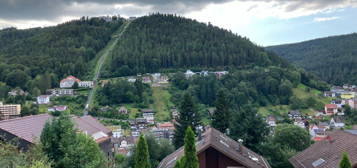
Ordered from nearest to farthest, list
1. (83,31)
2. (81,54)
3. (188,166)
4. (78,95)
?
(188,166)
(78,95)
(81,54)
(83,31)

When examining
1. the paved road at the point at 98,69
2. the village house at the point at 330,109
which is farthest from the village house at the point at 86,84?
the village house at the point at 330,109

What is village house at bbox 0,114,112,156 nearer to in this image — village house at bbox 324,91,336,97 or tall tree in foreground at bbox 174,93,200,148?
tall tree in foreground at bbox 174,93,200,148

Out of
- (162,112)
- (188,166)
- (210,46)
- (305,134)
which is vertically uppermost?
(210,46)

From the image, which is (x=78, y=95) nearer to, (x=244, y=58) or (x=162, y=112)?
(x=162, y=112)

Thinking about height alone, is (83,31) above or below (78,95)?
above

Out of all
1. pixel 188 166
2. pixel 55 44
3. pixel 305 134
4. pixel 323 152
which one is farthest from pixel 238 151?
pixel 55 44

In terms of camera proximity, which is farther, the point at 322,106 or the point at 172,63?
the point at 172,63

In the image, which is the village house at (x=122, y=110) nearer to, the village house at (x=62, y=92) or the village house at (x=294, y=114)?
the village house at (x=62, y=92)

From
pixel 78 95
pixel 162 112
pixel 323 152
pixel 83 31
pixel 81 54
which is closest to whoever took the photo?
pixel 323 152
